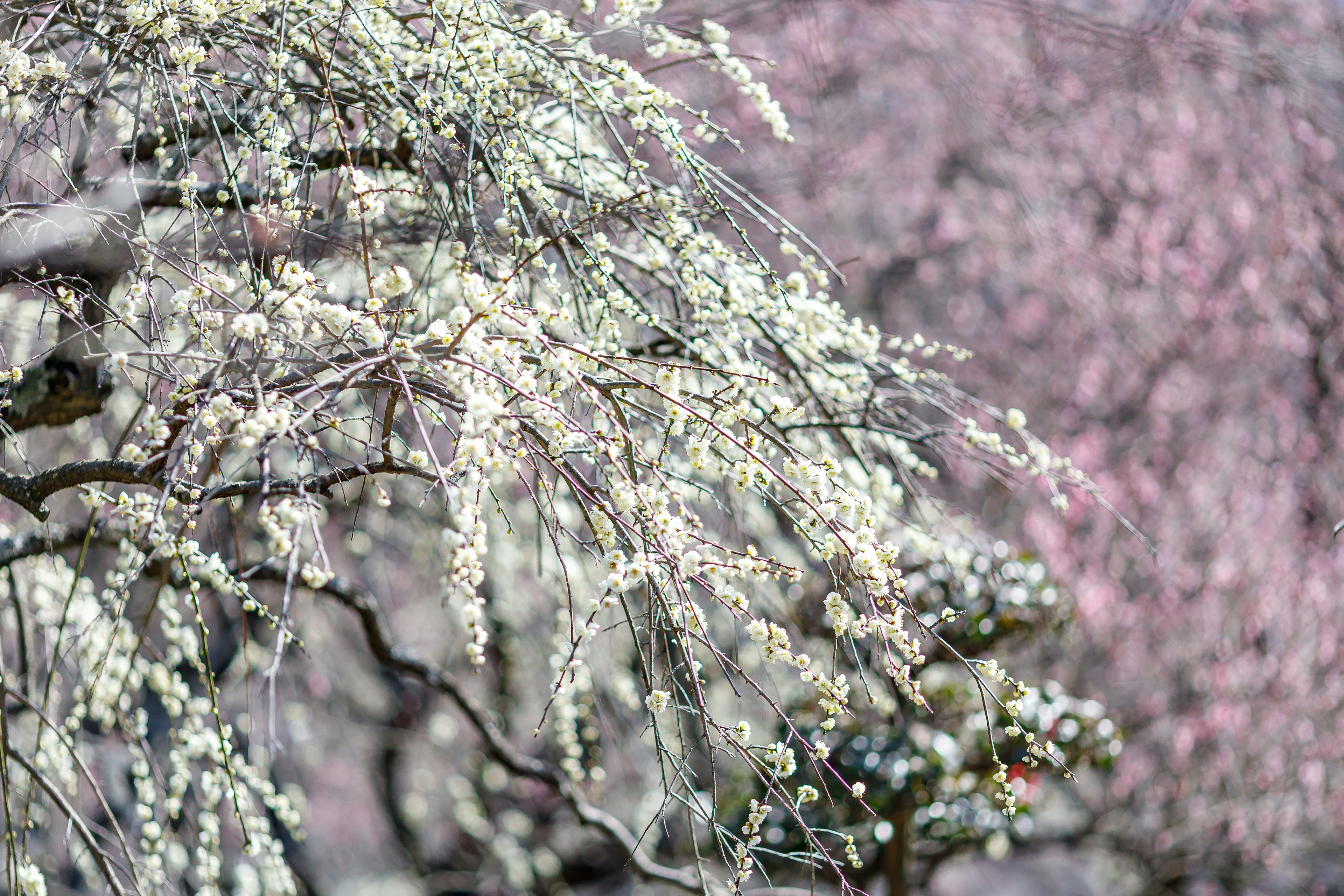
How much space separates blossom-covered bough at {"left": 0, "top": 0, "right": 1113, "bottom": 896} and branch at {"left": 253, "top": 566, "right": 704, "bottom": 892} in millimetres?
11

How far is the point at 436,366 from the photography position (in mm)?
1211

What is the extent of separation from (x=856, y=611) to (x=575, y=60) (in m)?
1.03

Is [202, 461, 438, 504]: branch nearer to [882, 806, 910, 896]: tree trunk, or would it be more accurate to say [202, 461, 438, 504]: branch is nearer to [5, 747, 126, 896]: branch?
[5, 747, 126, 896]: branch

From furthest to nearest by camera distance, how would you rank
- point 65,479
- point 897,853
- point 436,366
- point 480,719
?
1. point 897,853
2. point 480,719
3. point 65,479
4. point 436,366

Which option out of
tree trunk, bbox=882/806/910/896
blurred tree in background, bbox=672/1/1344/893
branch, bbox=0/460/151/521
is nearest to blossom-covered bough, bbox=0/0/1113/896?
branch, bbox=0/460/151/521

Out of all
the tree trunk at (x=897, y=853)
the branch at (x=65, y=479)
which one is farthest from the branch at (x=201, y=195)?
the tree trunk at (x=897, y=853)

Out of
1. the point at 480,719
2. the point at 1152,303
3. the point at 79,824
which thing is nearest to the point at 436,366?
the point at 79,824

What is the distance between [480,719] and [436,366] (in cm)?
150

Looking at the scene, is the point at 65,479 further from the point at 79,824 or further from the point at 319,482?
the point at 79,824

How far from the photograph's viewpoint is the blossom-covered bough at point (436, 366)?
130 cm

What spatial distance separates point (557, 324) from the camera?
5.16 ft

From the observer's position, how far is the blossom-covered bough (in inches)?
51.3

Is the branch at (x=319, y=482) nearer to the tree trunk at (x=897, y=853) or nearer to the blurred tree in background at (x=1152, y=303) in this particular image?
the tree trunk at (x=897, y=853)

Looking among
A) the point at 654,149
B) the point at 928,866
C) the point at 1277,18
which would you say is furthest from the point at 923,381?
the point at 1277,18
